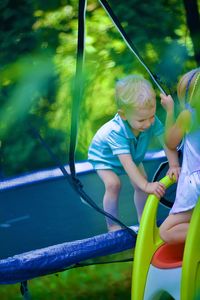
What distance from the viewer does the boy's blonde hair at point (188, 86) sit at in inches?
77.4

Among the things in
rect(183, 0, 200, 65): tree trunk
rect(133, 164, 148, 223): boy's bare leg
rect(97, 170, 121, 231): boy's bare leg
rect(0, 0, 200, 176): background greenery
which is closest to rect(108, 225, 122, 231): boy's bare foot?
rect(97, 170, 121, 231): boy's bare leg

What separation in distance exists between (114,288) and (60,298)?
0.21 m

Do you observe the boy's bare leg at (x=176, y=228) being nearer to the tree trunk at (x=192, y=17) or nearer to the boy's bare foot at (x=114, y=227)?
the boy's bare foot at (x=114, y=227)

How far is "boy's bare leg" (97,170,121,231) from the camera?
238 cm

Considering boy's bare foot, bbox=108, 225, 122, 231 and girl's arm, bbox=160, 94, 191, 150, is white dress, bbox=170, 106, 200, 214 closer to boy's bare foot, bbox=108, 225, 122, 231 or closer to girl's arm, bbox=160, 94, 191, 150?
girl's arm, bbox=160, 94, 191, 150

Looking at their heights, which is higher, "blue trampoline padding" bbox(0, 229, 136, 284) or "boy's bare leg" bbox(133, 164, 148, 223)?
"blue trampoline padding" bbox(0, 229, 136, 284)

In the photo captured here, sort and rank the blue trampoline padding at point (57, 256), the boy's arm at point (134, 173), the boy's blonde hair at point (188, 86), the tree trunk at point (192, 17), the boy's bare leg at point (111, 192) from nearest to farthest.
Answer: the boy's blonde hair at point (188, 86) < the blue trampoline padding at point (57, 256) < the boy's arm at point (134, 173) < the boy's bare leg at point (111, 192) < the tree trunk at point (192, 17)

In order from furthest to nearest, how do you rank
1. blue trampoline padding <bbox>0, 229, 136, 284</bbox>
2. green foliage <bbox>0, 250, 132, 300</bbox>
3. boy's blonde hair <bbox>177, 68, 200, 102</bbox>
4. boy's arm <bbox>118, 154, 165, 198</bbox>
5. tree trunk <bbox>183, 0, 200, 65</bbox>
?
tree trunk <bbox>183, 0, 200, 65</bbox>, green foliage <bbox>0, 250, 132, 300</bbox>, boy's arm <bbox>118, 154, 165, 198</bbox>, blue trampoline padding <bbox>0, 229, 136, 284</bbox>, boy's blonde hair <bbox>177, 68, 200, 102</bbox>

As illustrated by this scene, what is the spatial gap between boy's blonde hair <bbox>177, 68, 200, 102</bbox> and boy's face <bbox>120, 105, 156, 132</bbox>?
0.23 meters

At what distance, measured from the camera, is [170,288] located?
2.10 m

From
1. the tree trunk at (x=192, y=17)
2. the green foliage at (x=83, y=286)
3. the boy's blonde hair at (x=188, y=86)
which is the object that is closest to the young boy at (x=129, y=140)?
the boy's blonde hair at (x=188, y=86)

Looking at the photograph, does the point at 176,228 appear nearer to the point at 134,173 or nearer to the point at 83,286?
the point at 134,173

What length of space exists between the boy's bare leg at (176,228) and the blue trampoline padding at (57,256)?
0.20 metres

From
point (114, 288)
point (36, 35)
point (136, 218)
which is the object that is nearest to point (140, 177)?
point (136, 218)
